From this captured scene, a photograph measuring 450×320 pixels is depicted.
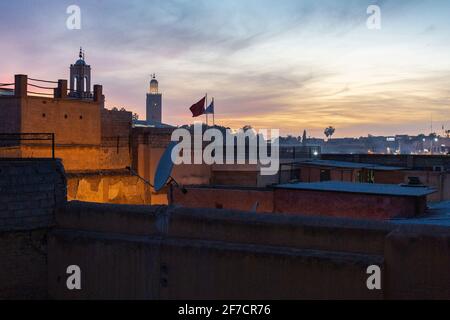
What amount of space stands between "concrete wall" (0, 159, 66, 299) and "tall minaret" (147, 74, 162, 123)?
98018 mm

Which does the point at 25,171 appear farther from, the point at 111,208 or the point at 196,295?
the point at 196,295

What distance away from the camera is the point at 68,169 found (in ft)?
94.1

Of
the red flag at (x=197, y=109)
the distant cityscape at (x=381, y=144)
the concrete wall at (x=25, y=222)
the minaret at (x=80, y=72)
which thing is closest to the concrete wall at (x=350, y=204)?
the concrete wall at (x=25, y=222)

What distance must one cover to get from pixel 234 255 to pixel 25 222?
4.36 meters

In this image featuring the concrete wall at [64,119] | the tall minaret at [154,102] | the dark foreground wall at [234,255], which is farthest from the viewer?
the tall minaret at [154,102]

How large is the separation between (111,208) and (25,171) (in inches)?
77.4

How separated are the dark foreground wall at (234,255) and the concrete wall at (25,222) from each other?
0.81 feet

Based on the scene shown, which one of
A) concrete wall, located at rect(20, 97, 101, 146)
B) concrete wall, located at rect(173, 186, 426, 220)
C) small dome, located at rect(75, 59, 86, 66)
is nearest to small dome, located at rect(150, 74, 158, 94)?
small dome, located at rect(75, 59, 86, 66)

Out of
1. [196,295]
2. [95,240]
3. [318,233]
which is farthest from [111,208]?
[318,233]

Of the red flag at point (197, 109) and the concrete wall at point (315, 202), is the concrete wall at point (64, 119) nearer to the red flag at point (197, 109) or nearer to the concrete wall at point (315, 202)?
the red flag at point (197, 109)

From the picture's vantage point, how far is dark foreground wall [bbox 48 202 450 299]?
691cm

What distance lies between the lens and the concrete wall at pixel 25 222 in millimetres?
9008

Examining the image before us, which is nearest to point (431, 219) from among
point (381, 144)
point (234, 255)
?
point (234, 255)
